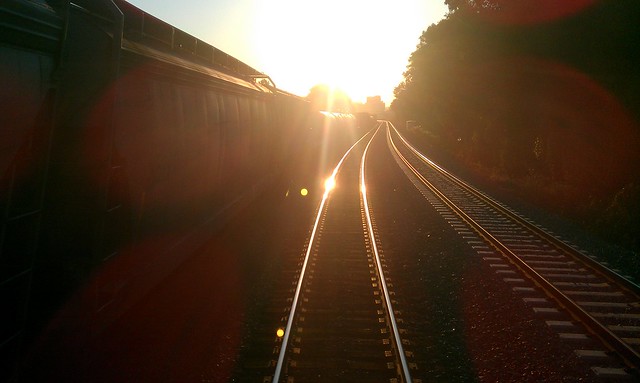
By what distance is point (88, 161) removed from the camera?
5.46 metres

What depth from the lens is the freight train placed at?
4.22m

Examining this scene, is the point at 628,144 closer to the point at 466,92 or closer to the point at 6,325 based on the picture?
the point at 466,92

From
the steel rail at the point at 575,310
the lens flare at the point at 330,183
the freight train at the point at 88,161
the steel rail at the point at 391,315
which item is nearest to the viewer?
the freight train at the point at 88,161

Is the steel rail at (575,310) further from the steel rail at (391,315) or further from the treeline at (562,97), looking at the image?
the treeline at (562,97)

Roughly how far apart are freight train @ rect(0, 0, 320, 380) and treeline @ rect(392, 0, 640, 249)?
1147 cm

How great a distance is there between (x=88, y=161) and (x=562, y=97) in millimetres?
21054

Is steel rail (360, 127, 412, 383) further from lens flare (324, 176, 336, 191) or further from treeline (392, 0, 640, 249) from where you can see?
treeline (392, 0, 640, 249)

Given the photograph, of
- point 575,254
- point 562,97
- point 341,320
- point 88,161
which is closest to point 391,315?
point 341,320

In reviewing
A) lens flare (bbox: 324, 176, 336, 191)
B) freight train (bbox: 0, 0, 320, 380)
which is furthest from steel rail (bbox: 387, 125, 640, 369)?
lens flare (bbox: 324, 176, 336, 191)

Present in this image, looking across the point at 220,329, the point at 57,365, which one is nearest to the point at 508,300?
the point at 220,329

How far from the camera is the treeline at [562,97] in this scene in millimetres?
18438

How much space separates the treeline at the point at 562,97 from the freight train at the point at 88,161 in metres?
11.5

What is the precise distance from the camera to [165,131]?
306 inches

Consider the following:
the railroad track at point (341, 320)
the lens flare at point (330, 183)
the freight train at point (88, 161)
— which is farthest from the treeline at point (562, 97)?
the freight train at point (88, 161)
